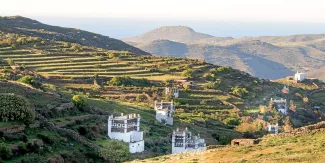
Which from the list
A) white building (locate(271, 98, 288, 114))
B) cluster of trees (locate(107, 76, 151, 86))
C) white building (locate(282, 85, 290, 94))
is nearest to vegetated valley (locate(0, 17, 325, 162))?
cluster of trees (locate(107, 76, 151, 86))

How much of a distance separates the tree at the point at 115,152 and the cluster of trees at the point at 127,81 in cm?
3833

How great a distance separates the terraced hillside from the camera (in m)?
42.2

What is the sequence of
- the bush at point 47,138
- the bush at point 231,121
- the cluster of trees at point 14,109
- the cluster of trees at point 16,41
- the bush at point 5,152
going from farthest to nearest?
1. the cluster of trees at point 16,41
2. the bush at point 231,121
3. the bush at point 47,138
4. the cluster of trees at point 14,109
5. the bush at point 5,152

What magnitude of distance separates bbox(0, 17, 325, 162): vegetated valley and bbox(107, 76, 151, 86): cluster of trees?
15 centimetres

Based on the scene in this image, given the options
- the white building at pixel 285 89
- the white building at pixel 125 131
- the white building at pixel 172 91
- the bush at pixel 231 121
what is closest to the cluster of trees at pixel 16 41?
the white building at pixel 172 91

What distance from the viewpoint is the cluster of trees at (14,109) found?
36094mm

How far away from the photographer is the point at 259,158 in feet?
76.3

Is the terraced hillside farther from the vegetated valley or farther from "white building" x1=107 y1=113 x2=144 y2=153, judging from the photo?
"white building" x1=107 y1=113 x2=144 y2=153

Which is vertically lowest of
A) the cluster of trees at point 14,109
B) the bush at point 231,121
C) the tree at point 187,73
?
the bush at point 231,121

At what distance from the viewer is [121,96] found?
77.6 m

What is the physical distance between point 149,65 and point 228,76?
14901 mm

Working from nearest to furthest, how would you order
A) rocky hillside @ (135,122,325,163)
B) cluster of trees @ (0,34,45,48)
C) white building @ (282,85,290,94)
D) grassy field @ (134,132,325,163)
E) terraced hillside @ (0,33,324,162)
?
grassy field @ (134,132,325,163) → rocky hillside @ (135,122,325,163) → terraced hillside @ (0,33,324,162) → cluster of trees @ (0,34,45,48) → white building @ (282,85,290,94)

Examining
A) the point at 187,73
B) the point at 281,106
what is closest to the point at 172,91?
the point at 187,73

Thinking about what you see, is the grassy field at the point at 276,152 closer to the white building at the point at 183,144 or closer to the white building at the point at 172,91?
the white building at the point at 183,144
